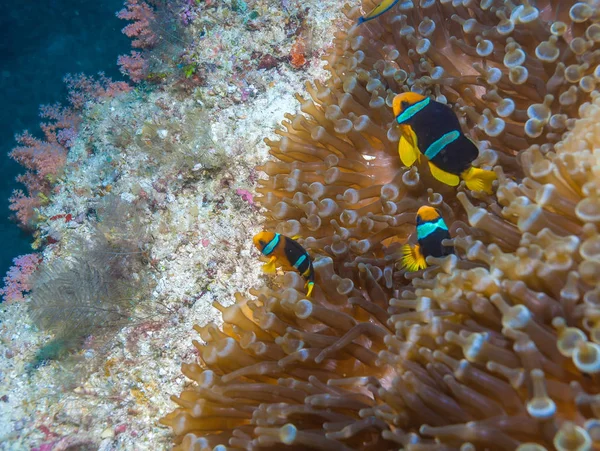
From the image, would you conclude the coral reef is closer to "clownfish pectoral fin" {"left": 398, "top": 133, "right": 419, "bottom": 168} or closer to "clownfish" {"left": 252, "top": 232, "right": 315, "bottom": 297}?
"clownfish" {"left": 252, "top": 232, "right": 315, "bottom": 297}

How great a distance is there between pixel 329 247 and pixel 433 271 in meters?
0.62

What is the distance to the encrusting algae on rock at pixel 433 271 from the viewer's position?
1378 millimetres

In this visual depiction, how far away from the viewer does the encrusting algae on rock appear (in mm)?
1378

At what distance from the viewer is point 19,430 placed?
3.10 meters

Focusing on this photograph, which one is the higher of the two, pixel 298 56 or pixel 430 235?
pixel 298 56

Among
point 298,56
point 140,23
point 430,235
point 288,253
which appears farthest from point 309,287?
point 140,23

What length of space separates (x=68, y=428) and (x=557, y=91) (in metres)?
3.87

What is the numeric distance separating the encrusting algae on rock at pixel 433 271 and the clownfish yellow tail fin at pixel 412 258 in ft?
0.18

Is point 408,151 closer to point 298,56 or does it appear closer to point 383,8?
point 383,8

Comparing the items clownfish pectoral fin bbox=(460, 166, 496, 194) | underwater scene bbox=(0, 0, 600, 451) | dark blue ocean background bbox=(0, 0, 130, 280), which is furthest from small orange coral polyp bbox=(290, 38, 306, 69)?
dark blue ocean background bbox=(0, 0, 130, 280)

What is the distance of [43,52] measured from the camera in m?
6.11

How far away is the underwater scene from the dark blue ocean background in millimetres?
1335

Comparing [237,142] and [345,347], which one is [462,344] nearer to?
[345,347]

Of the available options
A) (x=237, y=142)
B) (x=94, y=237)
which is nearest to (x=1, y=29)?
(x=94, y=237)
